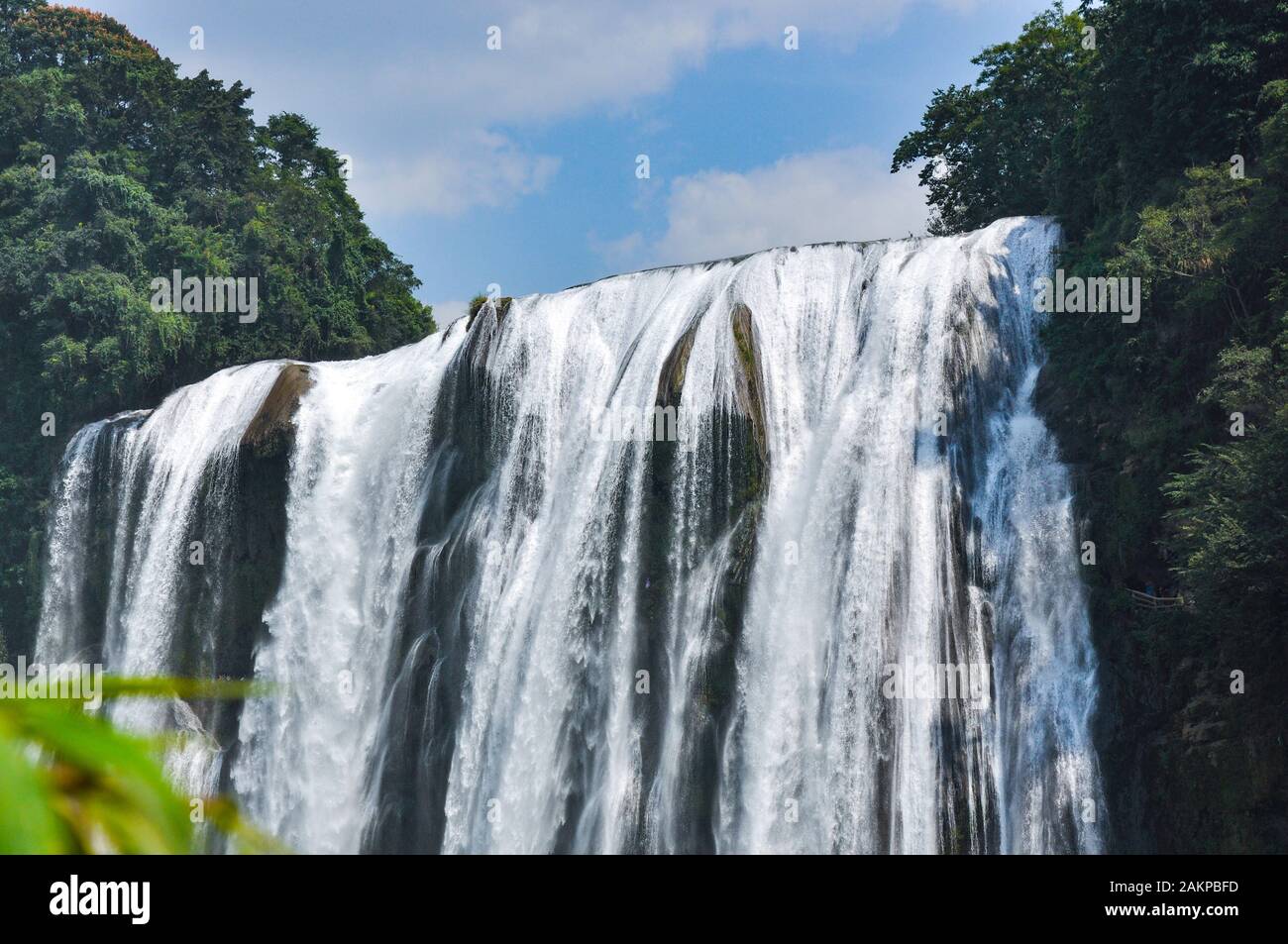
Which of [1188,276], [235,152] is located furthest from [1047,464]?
[235,152]

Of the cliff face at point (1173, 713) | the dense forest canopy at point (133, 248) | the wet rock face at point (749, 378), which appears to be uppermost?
the dense forest canopy at point (133, 248)

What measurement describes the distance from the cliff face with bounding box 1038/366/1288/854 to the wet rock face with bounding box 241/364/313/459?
18.3 metres

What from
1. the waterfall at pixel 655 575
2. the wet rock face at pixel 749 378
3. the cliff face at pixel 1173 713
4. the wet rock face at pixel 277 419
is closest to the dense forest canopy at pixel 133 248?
the waterfall at pixel 655 575

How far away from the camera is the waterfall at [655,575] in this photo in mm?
19891

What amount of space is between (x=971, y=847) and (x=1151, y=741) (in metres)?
3.05

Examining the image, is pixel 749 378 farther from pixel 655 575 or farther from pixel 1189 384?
pixel 1189 384

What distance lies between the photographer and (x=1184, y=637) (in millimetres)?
18000

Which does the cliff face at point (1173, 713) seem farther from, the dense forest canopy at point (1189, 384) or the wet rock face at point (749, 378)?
the wet rock face at point (749, 378)

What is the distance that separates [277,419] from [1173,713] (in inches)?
823

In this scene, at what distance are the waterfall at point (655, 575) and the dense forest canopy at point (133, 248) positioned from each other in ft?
25.3

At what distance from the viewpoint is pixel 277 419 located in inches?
1174

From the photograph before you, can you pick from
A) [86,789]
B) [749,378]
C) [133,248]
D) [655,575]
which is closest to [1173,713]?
[655,575]

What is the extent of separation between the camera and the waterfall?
19891mm
